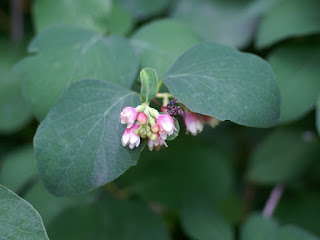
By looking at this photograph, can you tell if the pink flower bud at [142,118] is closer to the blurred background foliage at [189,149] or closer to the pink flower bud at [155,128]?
the pink flower bud at [155,128]

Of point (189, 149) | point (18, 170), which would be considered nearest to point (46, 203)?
point (18, 170)

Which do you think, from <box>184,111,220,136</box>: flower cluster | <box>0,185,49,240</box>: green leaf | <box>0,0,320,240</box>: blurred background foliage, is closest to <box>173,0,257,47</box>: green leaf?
<box>0,0,320,240</box>: blurred background foliage

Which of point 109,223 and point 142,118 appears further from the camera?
point 109,223

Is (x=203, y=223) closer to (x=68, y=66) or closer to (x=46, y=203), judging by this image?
(x=46, y=203)

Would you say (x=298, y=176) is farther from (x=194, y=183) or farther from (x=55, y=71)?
(x=55, y=71)

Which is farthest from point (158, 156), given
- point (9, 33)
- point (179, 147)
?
point (9, 33)

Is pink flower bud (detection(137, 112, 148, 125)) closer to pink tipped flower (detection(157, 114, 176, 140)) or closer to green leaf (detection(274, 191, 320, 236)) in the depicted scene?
pink tipped flower (detection(157, 114, 176, 140))
